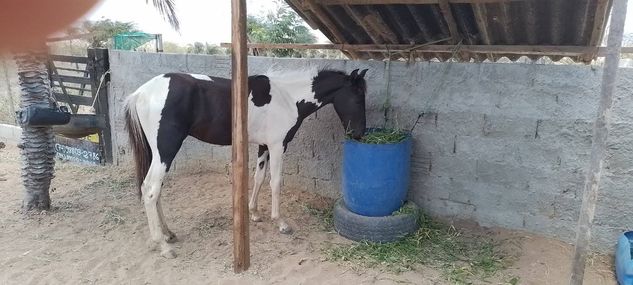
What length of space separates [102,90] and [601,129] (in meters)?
5.90

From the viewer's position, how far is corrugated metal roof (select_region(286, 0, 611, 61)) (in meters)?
3.76

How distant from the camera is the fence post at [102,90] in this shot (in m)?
6.14

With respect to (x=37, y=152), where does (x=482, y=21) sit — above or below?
above

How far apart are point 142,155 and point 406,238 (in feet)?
8.05

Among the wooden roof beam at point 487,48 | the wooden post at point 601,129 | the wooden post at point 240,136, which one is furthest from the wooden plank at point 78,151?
the wooden post at point 601,129

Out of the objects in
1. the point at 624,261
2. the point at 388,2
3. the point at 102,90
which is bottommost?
the point at 624,261

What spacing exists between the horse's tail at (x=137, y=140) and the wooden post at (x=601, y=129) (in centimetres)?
337

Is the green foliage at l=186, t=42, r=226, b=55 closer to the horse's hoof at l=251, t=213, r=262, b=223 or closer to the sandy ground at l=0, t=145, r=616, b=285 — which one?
the sandy ground at l=0, t=145, r=616, b=285

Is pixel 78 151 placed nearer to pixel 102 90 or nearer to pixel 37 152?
pixel 102 90

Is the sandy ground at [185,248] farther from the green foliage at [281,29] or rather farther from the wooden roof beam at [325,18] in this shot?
the green foliage at [281,29]

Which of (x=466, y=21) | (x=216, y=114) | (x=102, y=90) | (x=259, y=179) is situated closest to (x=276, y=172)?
(x=259, y=179)

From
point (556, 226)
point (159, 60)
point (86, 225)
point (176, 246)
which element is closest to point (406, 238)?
point (556, 226)

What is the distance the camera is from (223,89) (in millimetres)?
4168

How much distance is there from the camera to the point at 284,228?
4246 mm
